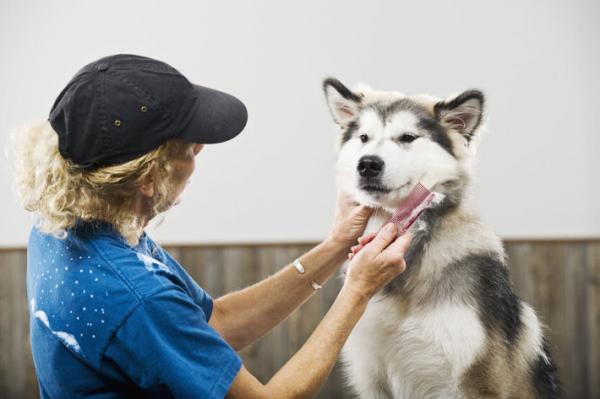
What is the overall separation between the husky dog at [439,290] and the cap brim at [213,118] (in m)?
0.33

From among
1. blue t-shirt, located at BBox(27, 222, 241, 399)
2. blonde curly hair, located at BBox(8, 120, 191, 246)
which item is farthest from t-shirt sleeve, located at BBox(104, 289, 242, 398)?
blonde curly hair, located at BBox(8, 120, 191, 246)

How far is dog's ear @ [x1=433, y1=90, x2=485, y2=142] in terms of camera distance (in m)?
1.65

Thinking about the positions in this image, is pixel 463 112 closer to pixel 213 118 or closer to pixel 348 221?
pixel 348 221

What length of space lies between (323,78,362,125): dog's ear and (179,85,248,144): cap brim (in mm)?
344

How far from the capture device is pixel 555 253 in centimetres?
391

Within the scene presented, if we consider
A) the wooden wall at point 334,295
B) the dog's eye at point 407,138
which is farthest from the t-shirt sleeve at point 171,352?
the wooden wall at point 334,295

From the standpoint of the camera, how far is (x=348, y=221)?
6.17ft

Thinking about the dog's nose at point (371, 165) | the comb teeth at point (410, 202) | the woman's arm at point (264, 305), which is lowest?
the woman's arm at point (264, 305)

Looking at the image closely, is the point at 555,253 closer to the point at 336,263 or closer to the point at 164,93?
the point at 336,263

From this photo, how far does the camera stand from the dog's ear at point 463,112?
1.65m

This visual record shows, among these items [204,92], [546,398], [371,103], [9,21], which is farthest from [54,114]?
[9,21]

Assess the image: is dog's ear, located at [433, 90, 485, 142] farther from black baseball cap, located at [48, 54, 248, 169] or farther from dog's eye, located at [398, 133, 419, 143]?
black baseball cap, located at [48, 54, 248, 169]

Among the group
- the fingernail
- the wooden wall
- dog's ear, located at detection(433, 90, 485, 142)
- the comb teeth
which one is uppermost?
dog's ear, located at detection(433, 90, 485, 142)

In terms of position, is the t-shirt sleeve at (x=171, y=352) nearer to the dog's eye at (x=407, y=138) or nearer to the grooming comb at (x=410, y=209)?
the grooming comb at (x=410, y=209)
